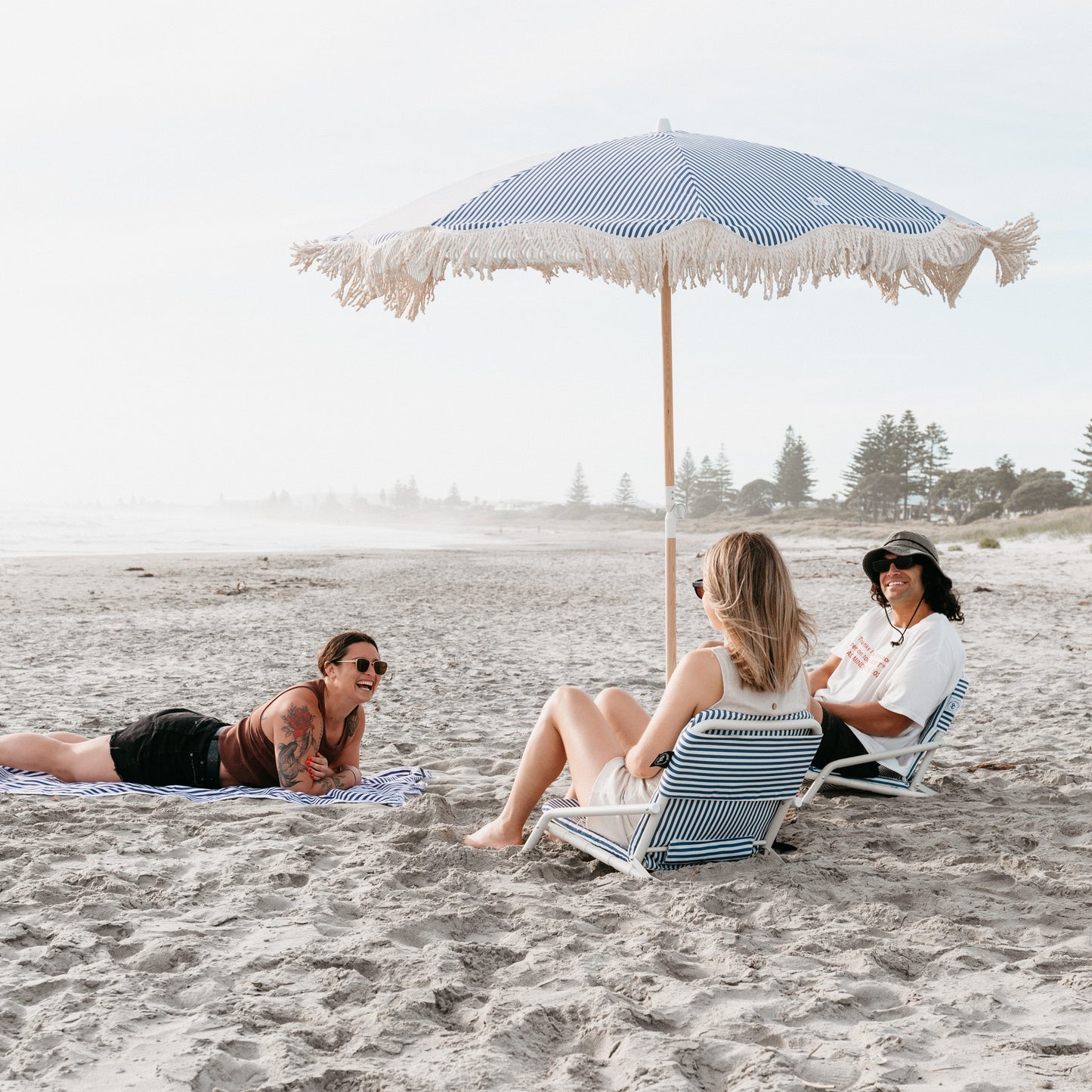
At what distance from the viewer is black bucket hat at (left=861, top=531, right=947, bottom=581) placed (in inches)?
160

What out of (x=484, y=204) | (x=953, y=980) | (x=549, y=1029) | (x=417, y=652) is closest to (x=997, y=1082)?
(x=953, y=980)

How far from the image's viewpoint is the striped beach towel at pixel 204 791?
4027 millimetres

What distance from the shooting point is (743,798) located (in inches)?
129

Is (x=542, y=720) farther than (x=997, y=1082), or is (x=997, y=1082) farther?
(x=542, y=720)

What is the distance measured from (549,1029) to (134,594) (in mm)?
11740

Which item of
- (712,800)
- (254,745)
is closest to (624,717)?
(712,800)

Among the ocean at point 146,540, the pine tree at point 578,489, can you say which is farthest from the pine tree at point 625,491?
the ocean at point 146,540

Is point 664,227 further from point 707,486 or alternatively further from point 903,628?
point 707,486

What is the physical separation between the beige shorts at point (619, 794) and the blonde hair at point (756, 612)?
1.54ft

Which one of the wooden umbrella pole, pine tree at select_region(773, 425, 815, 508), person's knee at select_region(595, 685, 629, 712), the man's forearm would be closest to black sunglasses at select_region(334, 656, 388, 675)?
person's knee at select_region(595, 685, 629, 712)

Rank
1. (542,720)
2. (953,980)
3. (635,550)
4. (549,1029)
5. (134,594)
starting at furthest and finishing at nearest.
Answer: (635,550) < (134,594) < (542,720) < (953,980) < (549,1029)

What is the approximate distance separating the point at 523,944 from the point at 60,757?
2485 mm

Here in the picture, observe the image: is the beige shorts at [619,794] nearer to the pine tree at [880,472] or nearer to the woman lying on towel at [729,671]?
the woman lying on towel at [729,671]

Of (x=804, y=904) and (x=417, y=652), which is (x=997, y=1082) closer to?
(x=804, y=904)
